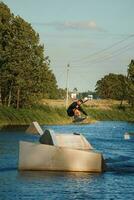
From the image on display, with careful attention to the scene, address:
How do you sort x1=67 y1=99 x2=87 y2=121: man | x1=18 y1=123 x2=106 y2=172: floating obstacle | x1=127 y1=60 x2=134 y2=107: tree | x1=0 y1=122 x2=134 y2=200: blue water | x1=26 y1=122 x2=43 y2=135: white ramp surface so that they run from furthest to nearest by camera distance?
x1=127 y1=60 x2=134 y2=107: tree < x1=26 y1=122 x2=43 y2=135: white ramp surface < x1=67 y1=99 x2=87 y2=121: man < x1=18 y1=123 x2=106 y2=172: floating obstacle < x1=0 y1=122 x2=134 y2=200: blue water

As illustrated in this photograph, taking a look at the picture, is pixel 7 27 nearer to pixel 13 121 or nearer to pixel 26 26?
pixel 26 26

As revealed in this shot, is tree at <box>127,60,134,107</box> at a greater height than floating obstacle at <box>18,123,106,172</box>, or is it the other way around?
tree at <box>127,60,134,107</box>

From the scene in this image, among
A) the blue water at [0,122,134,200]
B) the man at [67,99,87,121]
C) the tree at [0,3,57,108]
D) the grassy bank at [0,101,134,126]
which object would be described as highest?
the tree at [0,3,57,108]

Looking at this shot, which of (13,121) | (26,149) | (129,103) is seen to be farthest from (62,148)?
(129,103)

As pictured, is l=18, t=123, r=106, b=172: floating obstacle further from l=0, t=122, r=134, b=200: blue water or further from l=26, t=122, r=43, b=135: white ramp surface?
l=26, t=122, r=43, b=135: white ramp surface

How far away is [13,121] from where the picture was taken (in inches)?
3873

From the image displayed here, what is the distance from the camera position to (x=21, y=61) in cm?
10625

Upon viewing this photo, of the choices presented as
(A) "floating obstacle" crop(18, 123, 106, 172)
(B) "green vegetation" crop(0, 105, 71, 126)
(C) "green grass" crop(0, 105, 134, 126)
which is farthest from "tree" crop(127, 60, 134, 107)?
(A) "floating obstacle" crop(18, 123, 106, 172)

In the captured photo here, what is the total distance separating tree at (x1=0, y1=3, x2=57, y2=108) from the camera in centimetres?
10625

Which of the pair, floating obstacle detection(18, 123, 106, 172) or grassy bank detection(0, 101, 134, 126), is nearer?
floating obstacle detection(18, 123, 106, 172)

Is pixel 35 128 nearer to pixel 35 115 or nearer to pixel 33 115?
pixel 33 115

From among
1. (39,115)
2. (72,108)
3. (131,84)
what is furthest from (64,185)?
(131,84)

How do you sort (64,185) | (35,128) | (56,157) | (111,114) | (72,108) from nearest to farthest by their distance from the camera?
1. (64,185)
2. (56,157)
3. (72,108)
4. (35,128)
5. (111,114)

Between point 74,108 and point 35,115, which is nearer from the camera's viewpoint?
point 74,108
